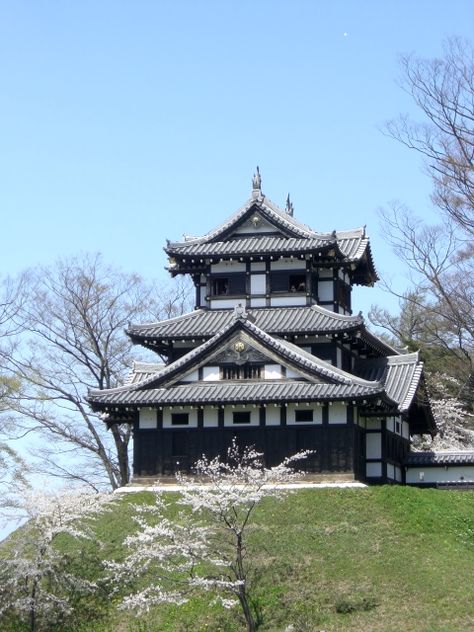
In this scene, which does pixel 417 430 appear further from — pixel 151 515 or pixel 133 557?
pixel 133 557

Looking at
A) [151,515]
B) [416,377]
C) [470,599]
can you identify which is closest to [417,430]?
[416,377]

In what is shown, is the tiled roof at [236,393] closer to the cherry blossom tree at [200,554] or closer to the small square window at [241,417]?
the small square window at [241,417]

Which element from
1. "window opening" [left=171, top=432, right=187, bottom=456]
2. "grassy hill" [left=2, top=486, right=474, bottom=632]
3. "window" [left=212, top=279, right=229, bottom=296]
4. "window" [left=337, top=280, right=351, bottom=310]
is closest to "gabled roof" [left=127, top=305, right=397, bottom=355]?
"window" [left=212, top=279, right=229, bottom=296]

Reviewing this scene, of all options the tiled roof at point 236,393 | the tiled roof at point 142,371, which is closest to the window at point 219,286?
the tiled roof at point 142,371

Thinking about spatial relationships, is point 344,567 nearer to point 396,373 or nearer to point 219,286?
point 396,373

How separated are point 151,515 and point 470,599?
11740mm

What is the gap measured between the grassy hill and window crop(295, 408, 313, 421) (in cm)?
361

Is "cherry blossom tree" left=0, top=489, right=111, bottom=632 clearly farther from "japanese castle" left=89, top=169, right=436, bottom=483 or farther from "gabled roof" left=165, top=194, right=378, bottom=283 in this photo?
"gabled roof" left=165, top=194, right=378, bottom=283

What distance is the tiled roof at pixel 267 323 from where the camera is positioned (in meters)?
45.8

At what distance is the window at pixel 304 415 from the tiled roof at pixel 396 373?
14.2 ft

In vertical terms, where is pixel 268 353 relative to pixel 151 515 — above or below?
above

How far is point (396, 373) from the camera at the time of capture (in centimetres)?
4844

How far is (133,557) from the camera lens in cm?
3434

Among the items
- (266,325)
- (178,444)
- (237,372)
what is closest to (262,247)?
(266,325)
